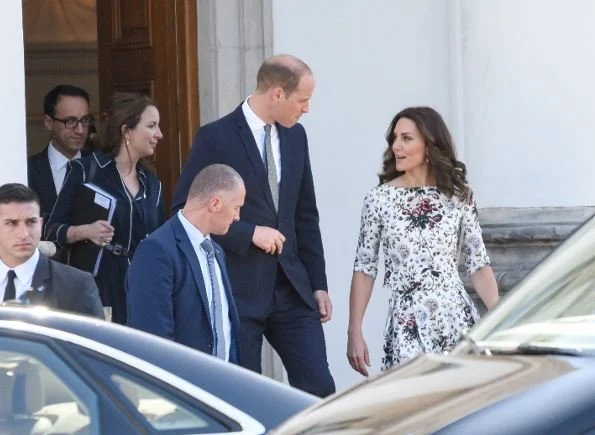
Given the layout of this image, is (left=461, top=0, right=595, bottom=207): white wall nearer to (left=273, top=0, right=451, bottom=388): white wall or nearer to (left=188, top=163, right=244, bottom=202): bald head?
(left=273, top=0, right=451, bottom=388): white wall

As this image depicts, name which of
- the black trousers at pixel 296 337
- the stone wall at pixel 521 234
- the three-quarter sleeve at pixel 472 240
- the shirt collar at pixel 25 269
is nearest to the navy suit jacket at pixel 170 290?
the shirt collar at pixel 25 269

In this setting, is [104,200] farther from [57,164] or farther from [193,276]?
[193,276]

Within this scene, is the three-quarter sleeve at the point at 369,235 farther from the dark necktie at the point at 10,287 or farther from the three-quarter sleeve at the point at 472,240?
the dark necktie at the point at 10,287

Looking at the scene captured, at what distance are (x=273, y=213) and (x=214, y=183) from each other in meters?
1.07

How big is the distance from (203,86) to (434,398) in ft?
25.2

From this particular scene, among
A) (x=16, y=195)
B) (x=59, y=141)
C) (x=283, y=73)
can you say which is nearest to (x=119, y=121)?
(x=59, y=141)

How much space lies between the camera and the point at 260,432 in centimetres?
528

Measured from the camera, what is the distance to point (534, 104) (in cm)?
1017

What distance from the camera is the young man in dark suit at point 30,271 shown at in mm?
7293

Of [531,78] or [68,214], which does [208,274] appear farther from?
[531,78]

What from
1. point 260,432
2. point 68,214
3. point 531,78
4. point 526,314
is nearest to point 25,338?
point 260,432

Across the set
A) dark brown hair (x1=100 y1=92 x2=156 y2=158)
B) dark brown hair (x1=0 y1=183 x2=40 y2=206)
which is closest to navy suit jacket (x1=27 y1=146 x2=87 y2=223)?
dark brown hair (x1=100 y1=92 x2=156 y2=158)

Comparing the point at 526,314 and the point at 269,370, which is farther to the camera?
the point at 269,370

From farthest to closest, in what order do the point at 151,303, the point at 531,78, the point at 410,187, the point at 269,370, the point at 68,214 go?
the point at 269,370 < the point at 531,78 < the point at 68,214 < the point at 410,187 < the point at 151,303
